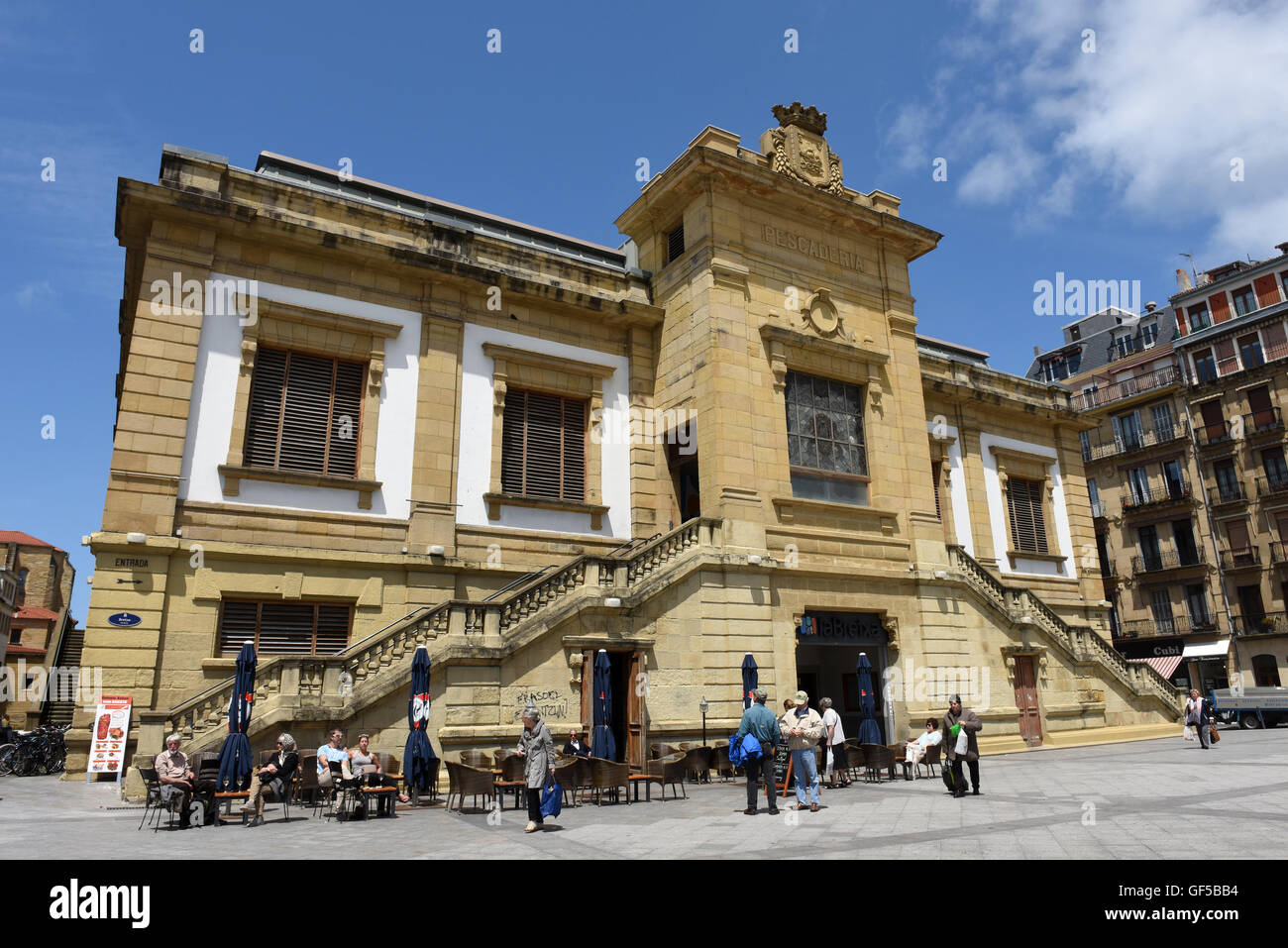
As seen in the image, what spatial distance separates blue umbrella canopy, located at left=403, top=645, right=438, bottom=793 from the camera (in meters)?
13.8

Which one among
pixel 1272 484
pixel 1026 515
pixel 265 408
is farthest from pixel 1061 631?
pixel 265 408

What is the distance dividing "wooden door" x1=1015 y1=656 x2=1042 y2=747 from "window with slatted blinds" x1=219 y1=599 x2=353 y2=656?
61.6 feet

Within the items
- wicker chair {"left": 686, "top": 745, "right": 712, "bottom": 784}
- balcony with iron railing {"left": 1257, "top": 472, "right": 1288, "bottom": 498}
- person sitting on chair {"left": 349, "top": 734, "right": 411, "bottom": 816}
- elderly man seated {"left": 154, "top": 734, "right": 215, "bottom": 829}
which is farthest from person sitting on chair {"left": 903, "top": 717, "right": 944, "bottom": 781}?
balcony with iron railing {"left": 1257, "top": 472, "right": 1288, "bottom": 498}

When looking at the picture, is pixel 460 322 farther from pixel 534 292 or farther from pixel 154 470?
pixel 154 470

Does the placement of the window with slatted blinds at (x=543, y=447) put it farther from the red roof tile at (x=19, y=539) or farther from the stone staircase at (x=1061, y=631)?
the red roof tile at (x=19, y=539)

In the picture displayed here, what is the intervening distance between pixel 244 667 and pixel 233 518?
A: 5.19m

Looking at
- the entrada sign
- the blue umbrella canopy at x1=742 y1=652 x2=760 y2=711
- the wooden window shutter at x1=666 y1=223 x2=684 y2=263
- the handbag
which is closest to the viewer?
the handbag

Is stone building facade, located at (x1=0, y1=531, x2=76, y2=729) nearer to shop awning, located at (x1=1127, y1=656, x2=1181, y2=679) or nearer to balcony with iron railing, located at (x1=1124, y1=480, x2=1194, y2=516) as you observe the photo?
shop awning, located at (x1=1127, y1=656, x2=1181, y2=679)

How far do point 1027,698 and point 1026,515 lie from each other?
950cm

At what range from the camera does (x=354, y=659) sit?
49.1ft

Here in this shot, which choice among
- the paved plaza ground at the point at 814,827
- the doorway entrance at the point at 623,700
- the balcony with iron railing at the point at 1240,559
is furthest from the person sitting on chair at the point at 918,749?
the balcony with iron railing at the point at 1240,559

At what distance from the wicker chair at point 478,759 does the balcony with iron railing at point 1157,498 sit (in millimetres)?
41684

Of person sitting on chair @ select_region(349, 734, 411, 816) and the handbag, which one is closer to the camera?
the handbag

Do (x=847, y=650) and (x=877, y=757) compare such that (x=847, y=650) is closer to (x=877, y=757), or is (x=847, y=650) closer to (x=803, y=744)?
(x=877, y=757)
